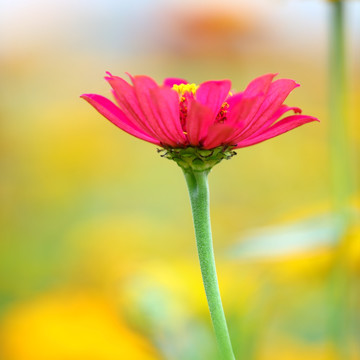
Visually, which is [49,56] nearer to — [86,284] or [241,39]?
[241,39]

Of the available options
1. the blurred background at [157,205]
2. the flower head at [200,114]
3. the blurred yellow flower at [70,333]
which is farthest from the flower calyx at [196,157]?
the blurred yellow flower at [70,333]

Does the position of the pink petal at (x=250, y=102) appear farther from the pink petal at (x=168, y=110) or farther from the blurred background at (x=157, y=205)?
the blurred background at (x=157, y=205)

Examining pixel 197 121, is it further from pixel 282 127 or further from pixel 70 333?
pixel 70 333

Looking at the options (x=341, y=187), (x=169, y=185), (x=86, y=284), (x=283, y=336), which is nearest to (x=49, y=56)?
(x=169, y=185)

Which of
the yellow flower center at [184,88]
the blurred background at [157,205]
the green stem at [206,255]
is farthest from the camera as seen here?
the blurred background at [157,205]

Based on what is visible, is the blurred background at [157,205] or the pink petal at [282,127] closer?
the pink petal at [282,127]

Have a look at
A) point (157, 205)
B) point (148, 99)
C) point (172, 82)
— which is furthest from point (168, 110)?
point (157, 205)

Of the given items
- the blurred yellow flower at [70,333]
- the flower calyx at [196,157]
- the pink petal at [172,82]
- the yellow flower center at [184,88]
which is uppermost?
the pink petal at [172,82]
